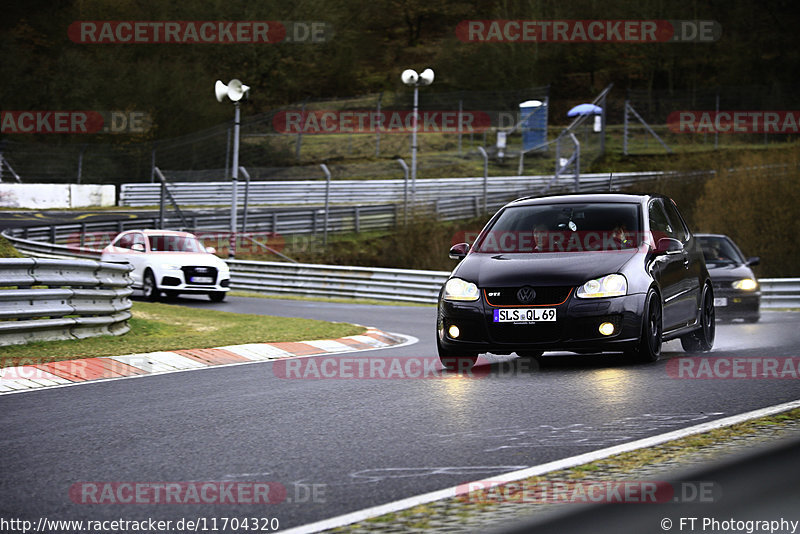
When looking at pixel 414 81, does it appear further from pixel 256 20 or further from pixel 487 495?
pixel 256 20

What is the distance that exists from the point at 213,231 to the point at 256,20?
30.2 m

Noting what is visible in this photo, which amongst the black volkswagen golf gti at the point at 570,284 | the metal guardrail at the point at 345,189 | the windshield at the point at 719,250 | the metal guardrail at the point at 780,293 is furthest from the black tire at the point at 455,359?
the metal guardrail at the point at 345,189

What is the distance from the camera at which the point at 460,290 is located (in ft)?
31.6

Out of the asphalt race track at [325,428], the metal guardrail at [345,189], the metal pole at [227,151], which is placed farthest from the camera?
Result: the metal pole at [227,151]

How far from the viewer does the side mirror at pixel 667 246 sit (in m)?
10.2

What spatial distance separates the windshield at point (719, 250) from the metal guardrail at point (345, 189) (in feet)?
60.2

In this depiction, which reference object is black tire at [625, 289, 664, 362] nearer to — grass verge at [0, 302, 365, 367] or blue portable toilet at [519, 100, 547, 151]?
grass verge at [0, 302, 365, 367]

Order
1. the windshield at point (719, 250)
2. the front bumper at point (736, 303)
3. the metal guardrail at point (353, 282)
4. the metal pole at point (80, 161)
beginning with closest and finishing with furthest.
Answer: the front bumper at point (736, 303)
the windshield at point (719, 250)
the metal guardrail at point (353, 282)
the metal pole at point (80, 161)

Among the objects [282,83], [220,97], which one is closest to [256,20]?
[282,83]

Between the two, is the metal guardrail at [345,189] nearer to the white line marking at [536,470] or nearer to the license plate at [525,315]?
the license plate at [525,315]

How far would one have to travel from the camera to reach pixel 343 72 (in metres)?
73.5

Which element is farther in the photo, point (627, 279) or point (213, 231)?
point (213, 231)

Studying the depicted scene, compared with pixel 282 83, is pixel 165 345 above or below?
below

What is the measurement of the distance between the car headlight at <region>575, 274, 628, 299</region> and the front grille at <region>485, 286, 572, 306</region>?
5.4 inches
